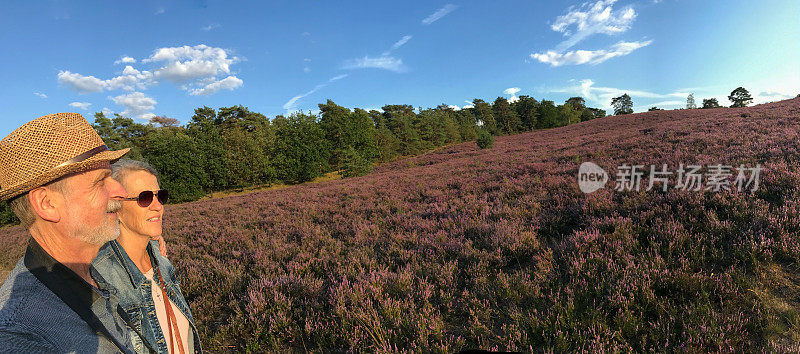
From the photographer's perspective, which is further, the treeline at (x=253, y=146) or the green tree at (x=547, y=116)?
the green tree at (x=547, y=116)

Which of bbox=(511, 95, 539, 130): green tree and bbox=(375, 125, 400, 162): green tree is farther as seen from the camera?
bbox=(511, 95, 539, 130): green tree

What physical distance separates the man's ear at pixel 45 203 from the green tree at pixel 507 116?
3202 inches

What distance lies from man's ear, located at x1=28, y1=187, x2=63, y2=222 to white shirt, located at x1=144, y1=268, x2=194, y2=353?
1.17 meters

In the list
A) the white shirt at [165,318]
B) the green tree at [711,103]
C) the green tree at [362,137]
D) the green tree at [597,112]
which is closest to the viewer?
the white shirt at [165,318]

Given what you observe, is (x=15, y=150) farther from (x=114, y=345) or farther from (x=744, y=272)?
(x=744, y=272)

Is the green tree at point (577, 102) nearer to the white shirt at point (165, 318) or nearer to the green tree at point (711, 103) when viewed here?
the green tree at point (711, 103)

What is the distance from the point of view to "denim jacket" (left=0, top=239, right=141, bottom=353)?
1.14 m

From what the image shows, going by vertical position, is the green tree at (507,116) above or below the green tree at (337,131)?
above

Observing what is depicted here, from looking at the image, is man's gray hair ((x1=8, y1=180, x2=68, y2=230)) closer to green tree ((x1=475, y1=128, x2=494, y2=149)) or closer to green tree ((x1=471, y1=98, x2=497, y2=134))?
green tree ((x1=475, y1=128, x2=494, y2=149))

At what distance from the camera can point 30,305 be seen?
121 cm

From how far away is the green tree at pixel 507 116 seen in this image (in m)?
74.5

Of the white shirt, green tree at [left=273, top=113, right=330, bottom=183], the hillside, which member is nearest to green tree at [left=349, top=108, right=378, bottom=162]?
green tree at [left=273, top=113, right=330, bottom=183]

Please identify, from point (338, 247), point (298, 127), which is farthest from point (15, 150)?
point (298, 127)

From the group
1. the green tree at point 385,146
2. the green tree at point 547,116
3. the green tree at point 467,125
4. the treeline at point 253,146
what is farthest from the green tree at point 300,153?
the green tree at point 547,116
